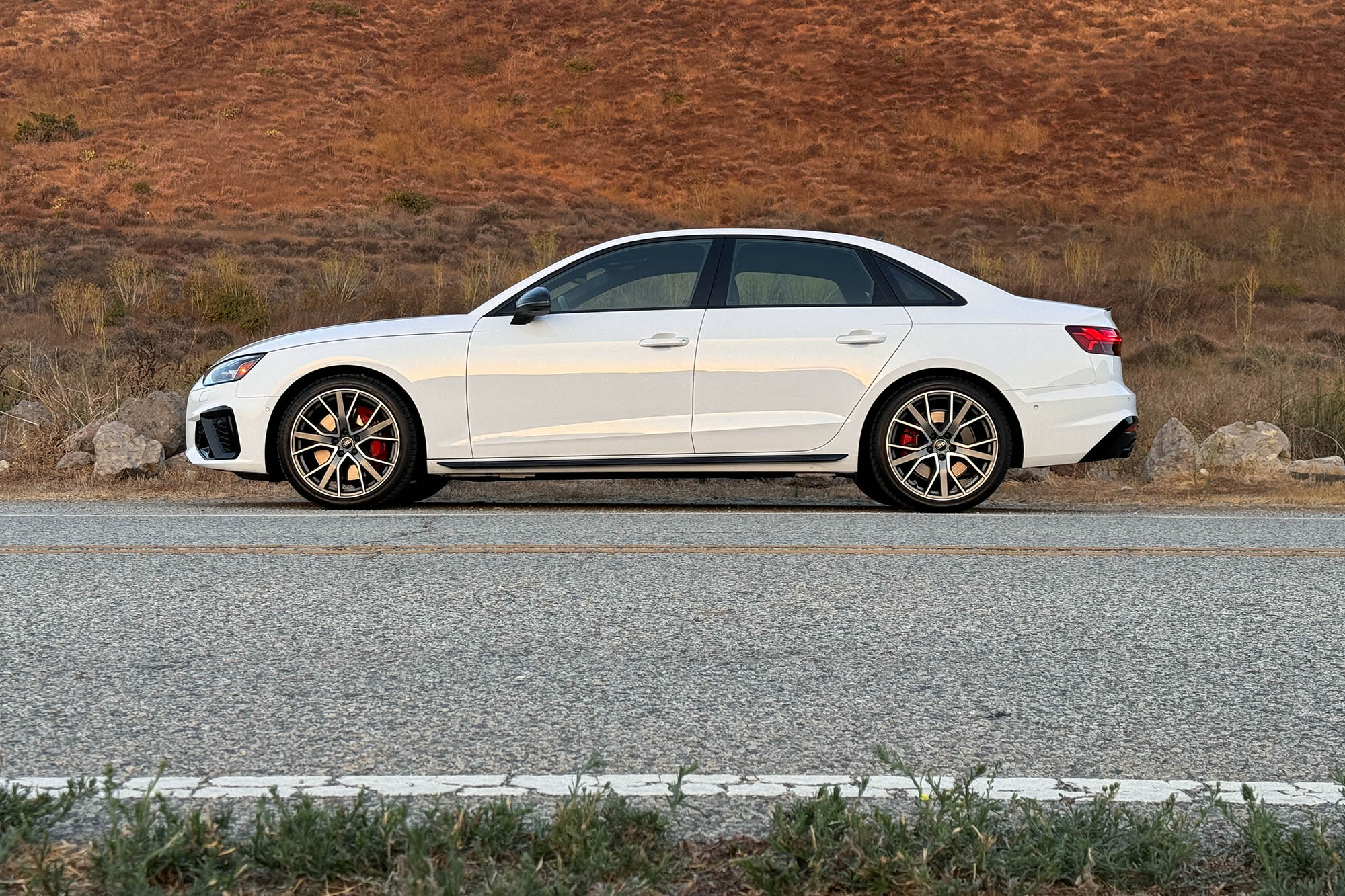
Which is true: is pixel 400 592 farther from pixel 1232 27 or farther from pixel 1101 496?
pixel 1232 27

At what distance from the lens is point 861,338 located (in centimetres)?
911

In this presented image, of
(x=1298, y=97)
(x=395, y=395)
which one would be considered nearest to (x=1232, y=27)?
(x=1298, y=97)

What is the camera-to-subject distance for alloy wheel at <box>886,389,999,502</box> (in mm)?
9164

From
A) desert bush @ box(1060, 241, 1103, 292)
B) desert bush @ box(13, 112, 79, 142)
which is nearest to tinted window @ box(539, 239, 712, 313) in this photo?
desert bush @ box(1060, 241, 1103, 292)

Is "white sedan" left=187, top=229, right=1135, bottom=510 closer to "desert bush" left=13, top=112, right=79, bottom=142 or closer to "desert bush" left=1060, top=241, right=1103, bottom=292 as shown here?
"desert bush" left=1060, top=241, right=1103, bottom=292

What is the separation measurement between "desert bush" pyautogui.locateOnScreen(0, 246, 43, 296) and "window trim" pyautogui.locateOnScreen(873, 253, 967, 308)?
919 inches

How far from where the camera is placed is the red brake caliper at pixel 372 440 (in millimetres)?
9297

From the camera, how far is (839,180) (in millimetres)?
44719

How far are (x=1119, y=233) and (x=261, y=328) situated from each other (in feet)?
72.1

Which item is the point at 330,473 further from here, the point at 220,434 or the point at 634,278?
the point at 634,278

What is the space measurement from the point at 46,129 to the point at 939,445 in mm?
44742

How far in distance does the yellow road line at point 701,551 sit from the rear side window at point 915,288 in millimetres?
2178

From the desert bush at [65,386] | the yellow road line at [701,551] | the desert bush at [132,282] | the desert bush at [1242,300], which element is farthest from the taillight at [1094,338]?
the desert bush at [132,282]

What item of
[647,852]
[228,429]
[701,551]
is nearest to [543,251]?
[228,429]
